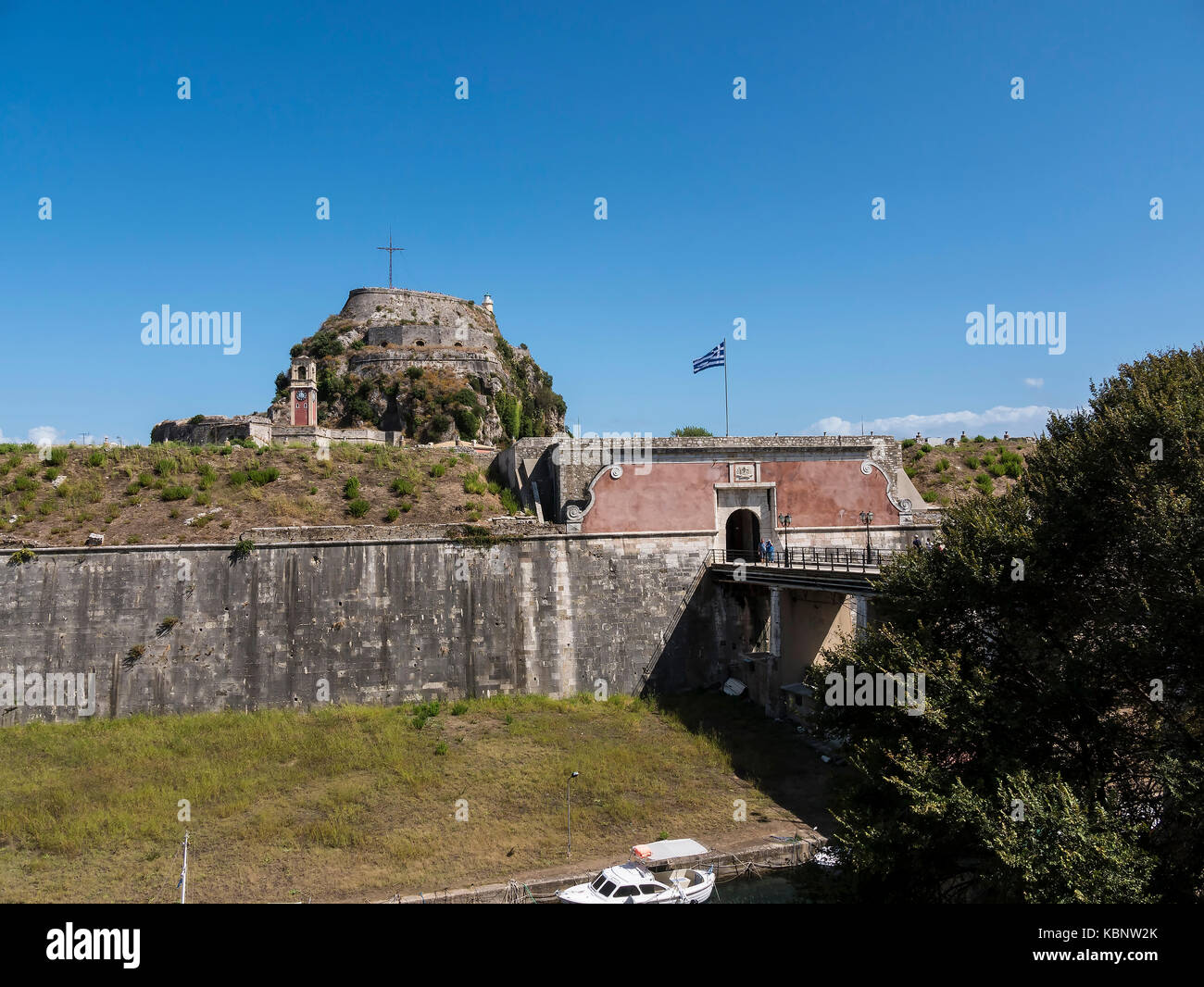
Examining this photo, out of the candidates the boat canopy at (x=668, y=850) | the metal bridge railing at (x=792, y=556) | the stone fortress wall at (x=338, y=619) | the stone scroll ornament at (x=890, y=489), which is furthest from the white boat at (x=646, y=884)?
the stone scroll ornament at (x=890, y=489)

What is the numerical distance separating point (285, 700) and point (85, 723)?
225 inches

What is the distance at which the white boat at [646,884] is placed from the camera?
15.2 m

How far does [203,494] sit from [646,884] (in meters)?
21.5

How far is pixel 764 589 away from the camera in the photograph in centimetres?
2681

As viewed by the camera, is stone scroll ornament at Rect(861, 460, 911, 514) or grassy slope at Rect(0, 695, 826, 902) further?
stone scroll ornament at Rect(861, 460, 911, 514)

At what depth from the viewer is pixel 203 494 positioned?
2777 centimetres

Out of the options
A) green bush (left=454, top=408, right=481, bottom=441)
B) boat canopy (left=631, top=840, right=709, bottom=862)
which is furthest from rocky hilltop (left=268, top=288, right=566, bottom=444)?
boat canopy (left=631, top=840, right=709, bottom=862)

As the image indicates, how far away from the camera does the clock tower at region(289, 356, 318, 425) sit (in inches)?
1897

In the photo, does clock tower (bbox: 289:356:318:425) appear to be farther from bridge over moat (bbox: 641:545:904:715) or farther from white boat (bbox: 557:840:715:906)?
white boat (bbox: 557:840:715:906)

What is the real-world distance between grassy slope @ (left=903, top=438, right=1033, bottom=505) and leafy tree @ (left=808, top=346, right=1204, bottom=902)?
2122cm

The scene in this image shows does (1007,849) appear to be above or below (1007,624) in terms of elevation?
below
